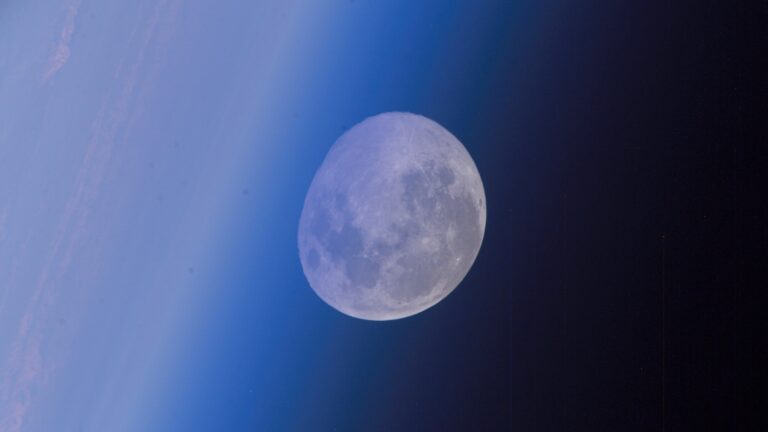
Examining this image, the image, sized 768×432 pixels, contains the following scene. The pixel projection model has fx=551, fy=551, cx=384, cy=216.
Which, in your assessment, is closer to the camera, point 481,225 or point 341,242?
point 341,242

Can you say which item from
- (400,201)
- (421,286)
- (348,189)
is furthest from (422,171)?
(421,286)

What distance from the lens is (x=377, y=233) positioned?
4.42 m

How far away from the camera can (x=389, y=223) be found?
4.43 metres

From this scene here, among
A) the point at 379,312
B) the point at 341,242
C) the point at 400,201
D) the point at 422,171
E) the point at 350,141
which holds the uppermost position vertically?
the point at 350,141

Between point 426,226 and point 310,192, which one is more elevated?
point 310,192

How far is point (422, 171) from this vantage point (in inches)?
182

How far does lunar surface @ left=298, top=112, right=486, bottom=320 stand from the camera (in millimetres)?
4453

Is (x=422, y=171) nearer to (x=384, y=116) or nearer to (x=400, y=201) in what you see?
(x=400, y=201)

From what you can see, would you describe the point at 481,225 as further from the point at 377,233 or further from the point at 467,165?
the point at 377,233

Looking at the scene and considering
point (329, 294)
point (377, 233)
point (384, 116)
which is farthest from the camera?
point (384, 116)

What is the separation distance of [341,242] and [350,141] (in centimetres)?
103

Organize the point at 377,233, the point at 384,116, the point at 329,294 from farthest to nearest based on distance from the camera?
the point at 384,116 < the point at 329,294 < the point at 377,233

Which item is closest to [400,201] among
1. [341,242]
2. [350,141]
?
[341,242]

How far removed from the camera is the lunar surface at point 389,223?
4.45 m
